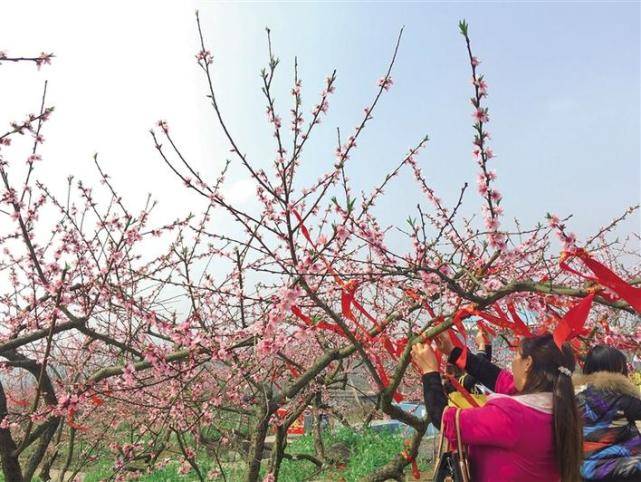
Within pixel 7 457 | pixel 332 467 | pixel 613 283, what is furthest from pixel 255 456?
pixel 332 467

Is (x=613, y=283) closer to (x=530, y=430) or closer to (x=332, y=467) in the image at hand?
(x=530, y=430)

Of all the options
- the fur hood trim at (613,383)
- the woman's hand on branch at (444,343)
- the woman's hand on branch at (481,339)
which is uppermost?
the woman's hand on branch at (481,339)

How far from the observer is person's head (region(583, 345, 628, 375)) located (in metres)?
2.77

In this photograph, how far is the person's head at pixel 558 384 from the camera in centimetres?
167

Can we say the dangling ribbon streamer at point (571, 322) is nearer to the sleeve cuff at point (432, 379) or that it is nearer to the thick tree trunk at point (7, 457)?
the sleeve cuff at point (432, 379)

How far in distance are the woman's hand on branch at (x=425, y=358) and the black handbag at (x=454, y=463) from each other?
0.86 feet

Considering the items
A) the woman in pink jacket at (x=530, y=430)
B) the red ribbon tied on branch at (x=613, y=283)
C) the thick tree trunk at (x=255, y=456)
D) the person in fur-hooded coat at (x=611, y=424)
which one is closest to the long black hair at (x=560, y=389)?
the woman in pink jacket at (x=530, y=430)

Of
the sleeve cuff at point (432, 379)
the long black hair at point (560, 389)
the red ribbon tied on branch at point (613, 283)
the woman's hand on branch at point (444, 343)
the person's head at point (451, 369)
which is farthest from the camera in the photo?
the woman's hand on branch at point (444, 343)

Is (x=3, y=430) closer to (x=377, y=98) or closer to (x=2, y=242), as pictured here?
(x=2, y=242)

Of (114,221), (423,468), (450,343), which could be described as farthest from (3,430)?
(423,468)

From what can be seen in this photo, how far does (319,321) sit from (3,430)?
8.19 ft

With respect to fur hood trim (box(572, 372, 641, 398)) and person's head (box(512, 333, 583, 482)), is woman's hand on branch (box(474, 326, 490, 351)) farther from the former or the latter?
person's head (box(512, 333, 583, 482))

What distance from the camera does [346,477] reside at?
6852 mm

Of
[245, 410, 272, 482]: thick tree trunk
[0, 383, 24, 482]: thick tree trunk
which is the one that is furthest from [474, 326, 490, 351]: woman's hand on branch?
[0, 383, 24, 482]: thick tree trunk
